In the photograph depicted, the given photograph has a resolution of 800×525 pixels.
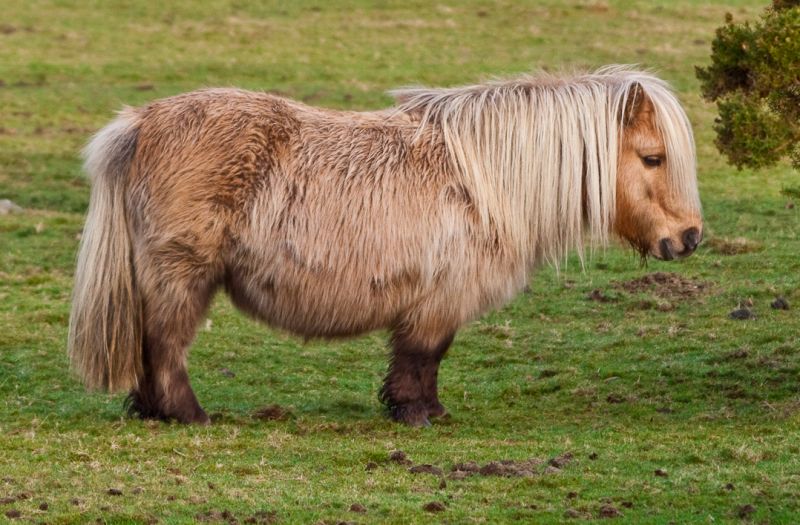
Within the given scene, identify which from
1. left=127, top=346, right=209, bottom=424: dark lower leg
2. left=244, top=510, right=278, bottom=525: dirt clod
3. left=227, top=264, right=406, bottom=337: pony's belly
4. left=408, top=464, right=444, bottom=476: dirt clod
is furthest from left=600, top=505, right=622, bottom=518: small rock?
left=127, top=346, right=209, bottom=424: dark lower leg

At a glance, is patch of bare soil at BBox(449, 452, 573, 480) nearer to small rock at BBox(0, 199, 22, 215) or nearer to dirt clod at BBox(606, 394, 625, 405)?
dirt clod at BBox(606, 394, 625, 405)

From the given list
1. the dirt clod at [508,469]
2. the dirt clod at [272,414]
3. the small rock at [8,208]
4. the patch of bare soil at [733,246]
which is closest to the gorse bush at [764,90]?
the dirt clod at [508,469]

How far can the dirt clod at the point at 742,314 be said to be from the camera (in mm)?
11258

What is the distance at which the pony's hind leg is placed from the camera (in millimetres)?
8047

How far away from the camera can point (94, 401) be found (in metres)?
9.09

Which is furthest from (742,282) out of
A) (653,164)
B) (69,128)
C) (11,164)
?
(69,128)

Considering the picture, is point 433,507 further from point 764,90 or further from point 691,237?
point 764,90

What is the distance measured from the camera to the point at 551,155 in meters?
8.41

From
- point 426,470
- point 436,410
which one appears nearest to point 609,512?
point 426,470

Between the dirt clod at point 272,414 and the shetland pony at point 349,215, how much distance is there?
536 mm

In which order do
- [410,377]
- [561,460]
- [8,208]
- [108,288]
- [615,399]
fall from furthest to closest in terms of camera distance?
1. [8,208]
2. [615,399]
3. [410,377]
4. [108,288]
5. [561,460]

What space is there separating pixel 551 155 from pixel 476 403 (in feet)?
6.41

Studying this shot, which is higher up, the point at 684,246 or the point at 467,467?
the point at 684,246

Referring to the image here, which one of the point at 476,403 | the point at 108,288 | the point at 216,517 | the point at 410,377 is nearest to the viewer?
the point at 216,517
